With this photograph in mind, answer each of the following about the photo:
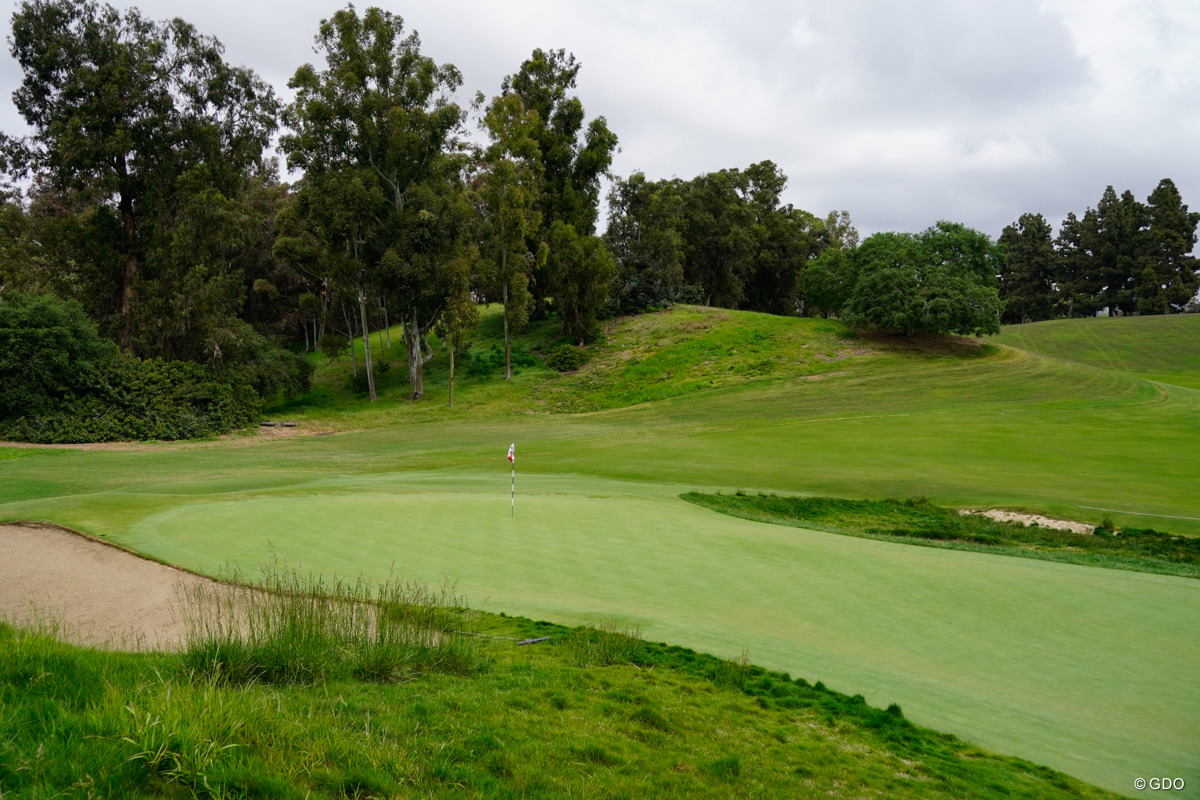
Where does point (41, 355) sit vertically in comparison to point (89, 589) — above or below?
above

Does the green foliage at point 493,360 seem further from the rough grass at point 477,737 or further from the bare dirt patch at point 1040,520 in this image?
the rough grass at point 477,737

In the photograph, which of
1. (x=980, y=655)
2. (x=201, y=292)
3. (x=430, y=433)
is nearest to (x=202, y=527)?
(x=980, y=655)

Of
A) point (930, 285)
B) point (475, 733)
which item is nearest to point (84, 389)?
point (475, 733)

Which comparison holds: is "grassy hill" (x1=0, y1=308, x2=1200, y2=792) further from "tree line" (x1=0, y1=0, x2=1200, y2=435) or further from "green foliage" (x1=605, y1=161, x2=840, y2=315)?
"green foliage" (x1=605, y1=161, x2=840, y2=315)

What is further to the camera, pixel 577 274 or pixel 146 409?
pixel 577 274

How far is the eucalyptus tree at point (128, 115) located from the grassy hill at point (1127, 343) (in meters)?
63.3

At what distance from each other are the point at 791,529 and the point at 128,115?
44268 millimetres

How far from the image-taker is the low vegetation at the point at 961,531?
14.3 meters

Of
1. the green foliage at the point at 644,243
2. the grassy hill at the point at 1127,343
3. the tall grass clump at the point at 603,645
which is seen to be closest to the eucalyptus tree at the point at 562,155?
the green foliage at the point at 644,243

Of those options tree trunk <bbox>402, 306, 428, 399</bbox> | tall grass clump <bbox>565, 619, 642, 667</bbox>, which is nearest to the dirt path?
tall grass clump <bbox>565, 619, 642, 667</bbox>

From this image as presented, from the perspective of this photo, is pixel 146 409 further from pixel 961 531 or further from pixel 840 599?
pixel 840 599

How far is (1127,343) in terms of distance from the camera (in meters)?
67.4

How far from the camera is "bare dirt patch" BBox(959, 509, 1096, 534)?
16884 millimetres

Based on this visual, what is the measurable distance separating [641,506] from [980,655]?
10195mm
